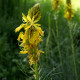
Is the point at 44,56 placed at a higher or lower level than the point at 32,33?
higher

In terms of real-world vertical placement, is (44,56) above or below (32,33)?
above

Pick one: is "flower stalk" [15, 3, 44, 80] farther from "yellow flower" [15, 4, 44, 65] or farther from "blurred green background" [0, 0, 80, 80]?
"blurred green background" [0, 0, 80, 80]

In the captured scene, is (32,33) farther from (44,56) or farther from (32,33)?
(44,56)

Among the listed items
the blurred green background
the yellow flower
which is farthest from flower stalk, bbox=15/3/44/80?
the blurred green background

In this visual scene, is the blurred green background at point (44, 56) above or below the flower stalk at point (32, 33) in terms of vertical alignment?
above

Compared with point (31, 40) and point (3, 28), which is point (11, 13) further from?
point (31, 40)

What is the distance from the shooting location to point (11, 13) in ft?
14.1

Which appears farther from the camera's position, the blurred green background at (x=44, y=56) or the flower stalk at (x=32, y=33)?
the blurred green background at (x=44, y=56)

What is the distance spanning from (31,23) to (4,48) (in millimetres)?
2139

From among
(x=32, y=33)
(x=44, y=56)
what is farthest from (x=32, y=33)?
(x=44, y=56)

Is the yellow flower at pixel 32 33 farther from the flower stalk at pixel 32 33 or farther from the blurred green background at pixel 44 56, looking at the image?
the blurred green background at pixel 44 56

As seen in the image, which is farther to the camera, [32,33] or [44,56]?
[44,56]

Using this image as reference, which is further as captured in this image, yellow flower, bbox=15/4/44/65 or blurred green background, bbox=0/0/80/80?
blurred green background, bbox=0/0/80/80

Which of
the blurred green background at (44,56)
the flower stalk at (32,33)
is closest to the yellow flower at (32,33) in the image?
the flower stalk at (32,33)
